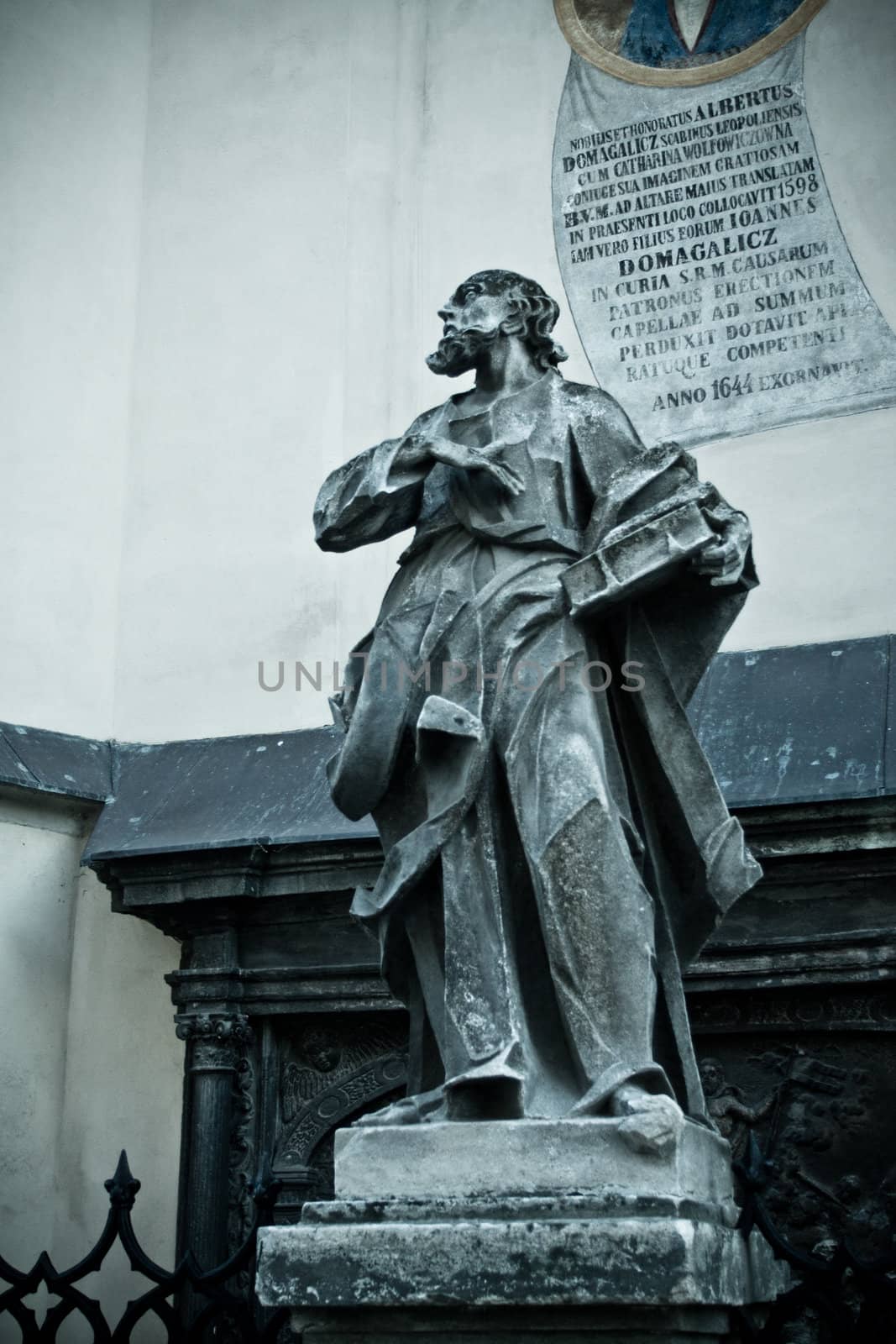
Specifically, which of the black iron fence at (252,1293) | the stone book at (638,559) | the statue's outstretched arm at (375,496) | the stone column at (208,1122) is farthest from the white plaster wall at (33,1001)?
the stone book at (638,559)

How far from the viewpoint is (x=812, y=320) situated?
7293 millimetres

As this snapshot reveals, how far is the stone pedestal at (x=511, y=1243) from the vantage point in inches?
115

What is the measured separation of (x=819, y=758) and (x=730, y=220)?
2716 mm

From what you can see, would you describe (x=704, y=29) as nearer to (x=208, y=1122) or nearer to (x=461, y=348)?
(x=461, y=348)

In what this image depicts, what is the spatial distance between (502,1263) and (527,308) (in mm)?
2157

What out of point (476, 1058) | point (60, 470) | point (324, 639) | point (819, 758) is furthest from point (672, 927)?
point (60, 470)

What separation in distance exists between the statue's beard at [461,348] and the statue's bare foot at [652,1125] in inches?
69.2

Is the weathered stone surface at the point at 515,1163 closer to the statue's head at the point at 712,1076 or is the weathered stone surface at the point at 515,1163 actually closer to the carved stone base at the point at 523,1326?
the carved stone base at the point at 523,1326

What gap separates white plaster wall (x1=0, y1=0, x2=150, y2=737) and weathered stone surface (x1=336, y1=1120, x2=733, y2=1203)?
4.94 meters

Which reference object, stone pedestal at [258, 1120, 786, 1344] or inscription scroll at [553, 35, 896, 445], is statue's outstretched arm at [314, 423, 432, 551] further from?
inscription scroll at [553, 35, 896, 445]

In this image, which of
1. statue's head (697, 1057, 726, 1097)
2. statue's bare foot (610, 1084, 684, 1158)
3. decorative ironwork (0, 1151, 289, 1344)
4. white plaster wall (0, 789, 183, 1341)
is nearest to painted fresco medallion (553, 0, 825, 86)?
white plaster wall (0, 789, 183, 1341)

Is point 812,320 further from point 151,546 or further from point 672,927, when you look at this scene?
point 672,927

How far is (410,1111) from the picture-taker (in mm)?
3346

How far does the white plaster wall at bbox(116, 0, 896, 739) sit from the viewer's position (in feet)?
25.0
